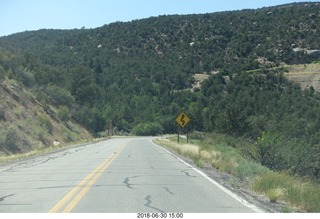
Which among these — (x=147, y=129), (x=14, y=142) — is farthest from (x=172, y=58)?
(x=14, y=142)

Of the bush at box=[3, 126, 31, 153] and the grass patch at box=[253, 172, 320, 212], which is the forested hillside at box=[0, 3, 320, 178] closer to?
the bush at box=[3, 126, 31, 153]

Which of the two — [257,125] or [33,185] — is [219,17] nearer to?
[257,125]

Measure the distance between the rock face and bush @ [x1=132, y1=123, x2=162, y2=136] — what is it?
1599 inches

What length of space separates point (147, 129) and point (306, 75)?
46355mm

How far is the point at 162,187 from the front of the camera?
47.3 feet

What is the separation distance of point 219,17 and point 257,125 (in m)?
95.3

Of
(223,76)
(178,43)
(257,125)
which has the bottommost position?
(257,125)

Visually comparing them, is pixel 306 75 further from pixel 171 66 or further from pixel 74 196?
pixel 74 196

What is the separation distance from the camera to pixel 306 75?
118 meters

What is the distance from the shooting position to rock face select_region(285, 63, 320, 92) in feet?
368

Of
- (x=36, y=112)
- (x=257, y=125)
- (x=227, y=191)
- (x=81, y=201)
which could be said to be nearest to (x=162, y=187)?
(x=227, y=191)

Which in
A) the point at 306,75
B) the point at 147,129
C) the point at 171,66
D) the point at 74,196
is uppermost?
the point at 171,66

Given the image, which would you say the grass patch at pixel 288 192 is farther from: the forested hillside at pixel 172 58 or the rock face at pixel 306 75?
the rock face at pixel 306 75

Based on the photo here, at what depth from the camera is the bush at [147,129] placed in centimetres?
13775
